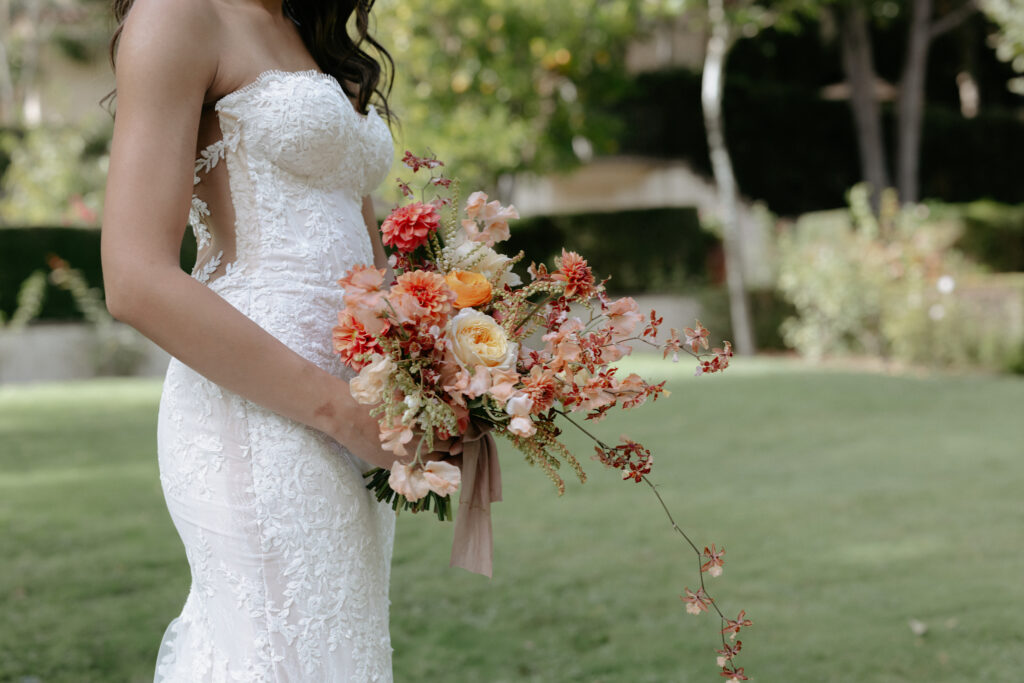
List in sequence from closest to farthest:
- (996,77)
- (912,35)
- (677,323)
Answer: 1. (677,323)
2. (912,35)
3. (996,77)

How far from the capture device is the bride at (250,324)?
5.61 feet

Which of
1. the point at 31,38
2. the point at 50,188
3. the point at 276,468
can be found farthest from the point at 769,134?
the point at 276,468

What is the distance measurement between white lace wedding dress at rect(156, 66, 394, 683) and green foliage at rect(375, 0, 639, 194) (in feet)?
45.6

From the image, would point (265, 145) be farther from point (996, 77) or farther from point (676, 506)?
point (996, 77)

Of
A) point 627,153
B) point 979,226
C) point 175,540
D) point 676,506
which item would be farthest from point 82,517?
point 627,153

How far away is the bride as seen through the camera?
1709 millimetres

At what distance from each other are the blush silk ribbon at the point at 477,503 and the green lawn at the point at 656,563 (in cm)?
260

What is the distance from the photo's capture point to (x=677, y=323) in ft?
61.0

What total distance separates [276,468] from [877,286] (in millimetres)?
13823

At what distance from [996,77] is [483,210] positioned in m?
32.1

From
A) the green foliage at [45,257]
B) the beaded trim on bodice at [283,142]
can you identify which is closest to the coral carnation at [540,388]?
the beaded trim on bodice at [283,142]

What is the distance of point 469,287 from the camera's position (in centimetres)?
179

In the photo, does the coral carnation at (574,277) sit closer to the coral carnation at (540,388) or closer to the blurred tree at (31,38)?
the coral carnation at (540,388)

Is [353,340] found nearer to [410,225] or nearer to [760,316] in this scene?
[410,225]
